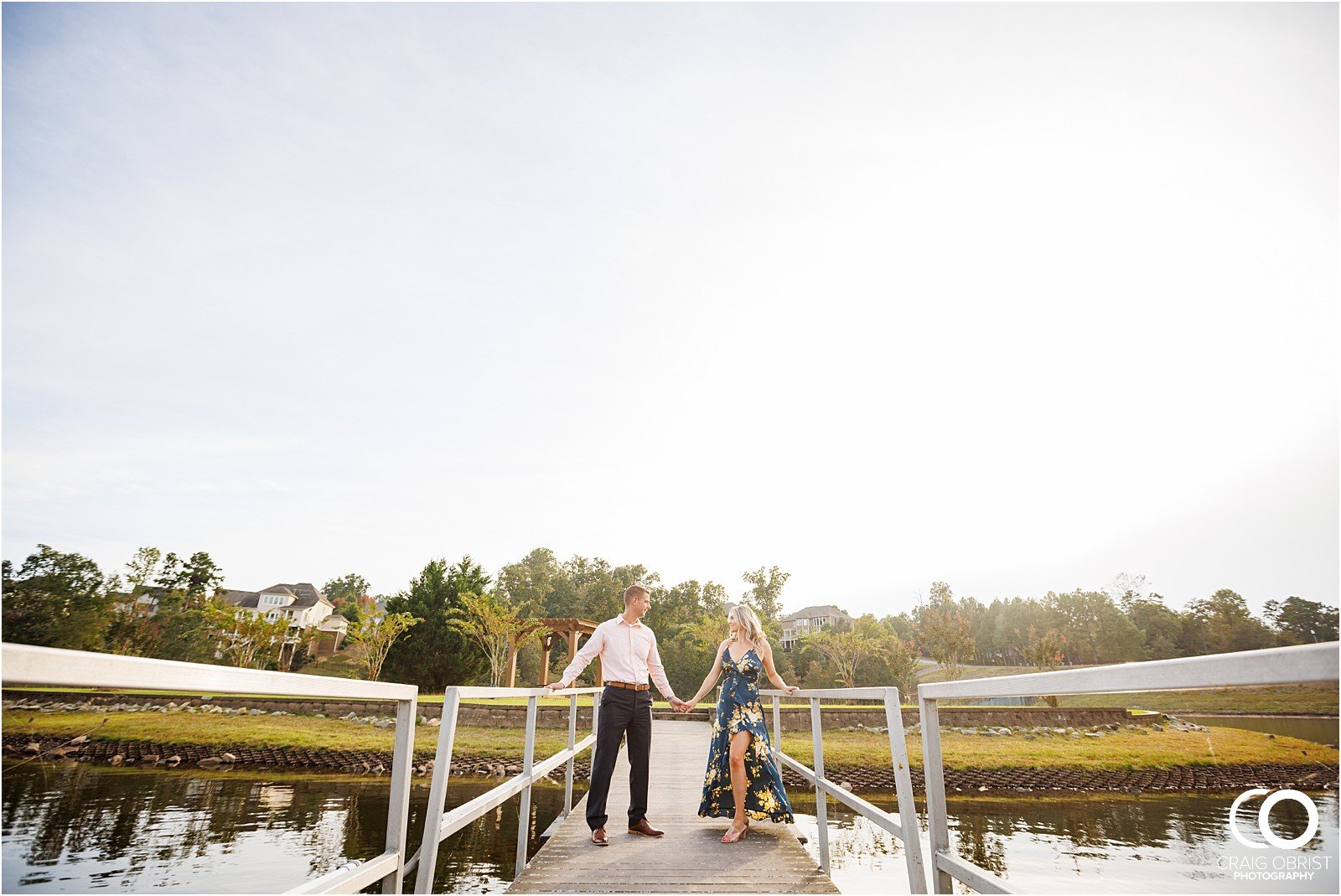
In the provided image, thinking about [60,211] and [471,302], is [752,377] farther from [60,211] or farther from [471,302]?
[60,211]

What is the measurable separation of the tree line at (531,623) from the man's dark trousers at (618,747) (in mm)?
19756

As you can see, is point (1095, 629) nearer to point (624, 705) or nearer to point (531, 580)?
point (531, 580)

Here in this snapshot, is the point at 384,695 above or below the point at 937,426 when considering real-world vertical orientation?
below

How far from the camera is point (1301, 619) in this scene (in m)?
53.6

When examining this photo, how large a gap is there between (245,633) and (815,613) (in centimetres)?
6319

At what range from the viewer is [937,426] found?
27578mm

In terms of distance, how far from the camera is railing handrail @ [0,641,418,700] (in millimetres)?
961

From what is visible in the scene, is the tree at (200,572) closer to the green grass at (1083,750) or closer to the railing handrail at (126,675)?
the green grass at (1083,750)

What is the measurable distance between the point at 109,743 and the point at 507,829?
45.9ft

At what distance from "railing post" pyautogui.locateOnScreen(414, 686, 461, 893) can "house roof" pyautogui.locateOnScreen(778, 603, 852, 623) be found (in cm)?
7909

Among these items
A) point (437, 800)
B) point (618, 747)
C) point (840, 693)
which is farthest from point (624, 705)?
point (437, 800)

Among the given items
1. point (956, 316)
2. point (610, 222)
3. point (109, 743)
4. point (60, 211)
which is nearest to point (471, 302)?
point (610, 222)

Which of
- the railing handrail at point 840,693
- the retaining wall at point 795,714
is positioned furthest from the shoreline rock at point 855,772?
the railing handrail at point 840,693

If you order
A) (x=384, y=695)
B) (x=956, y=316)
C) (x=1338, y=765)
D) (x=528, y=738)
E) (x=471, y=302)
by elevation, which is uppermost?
(x=471, y=302)
